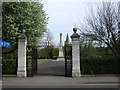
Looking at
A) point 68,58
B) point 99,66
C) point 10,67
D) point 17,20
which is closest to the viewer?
point 99,66

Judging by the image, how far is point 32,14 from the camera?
22344 millimetres

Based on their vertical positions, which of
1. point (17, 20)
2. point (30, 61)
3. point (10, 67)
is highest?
point (17, 20)

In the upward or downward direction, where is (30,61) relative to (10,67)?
upward

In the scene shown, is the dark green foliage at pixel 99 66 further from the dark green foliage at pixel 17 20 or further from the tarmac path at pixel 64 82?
the dark green foliage at pixel 17 20

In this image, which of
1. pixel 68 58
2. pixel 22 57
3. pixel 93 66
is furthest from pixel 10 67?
pixel 93 66

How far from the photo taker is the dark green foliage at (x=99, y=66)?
1574 centimetres

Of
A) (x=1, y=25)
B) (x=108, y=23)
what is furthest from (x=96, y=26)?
(x=1, y=25)

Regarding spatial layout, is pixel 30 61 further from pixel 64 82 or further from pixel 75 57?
pixel 64 82

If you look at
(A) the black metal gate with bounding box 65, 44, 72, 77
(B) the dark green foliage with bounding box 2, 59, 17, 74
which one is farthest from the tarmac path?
(A) the black metal gate with bounding box 65, 44, 72, 77

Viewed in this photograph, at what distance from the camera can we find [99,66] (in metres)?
15.8

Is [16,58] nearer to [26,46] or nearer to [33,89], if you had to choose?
[26,46]

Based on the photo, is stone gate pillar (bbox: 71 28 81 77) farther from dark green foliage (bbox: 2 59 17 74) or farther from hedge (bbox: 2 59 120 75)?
dark green foliage (bbox: 2 59 17 74)

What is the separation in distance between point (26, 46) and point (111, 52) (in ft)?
31.6

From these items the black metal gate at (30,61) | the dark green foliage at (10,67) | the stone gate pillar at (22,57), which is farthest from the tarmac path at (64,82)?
the black metal gate at (30,61)
